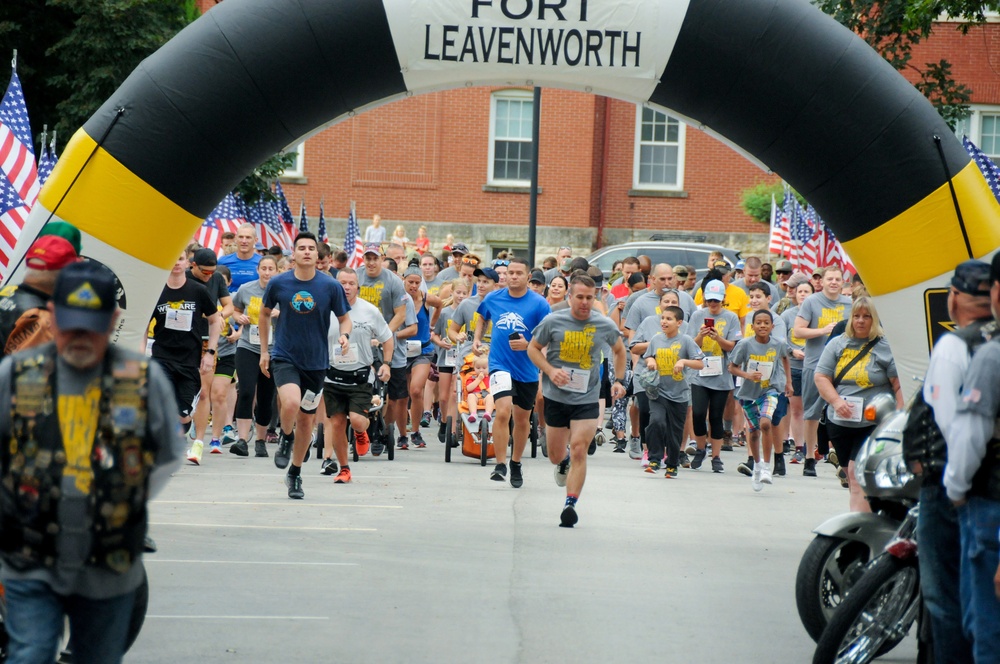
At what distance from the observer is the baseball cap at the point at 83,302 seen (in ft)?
13.9

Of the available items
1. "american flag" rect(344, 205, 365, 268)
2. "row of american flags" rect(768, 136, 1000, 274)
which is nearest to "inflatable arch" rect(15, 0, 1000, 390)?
"row of american flags" rect(768, 136, 1000, 274)

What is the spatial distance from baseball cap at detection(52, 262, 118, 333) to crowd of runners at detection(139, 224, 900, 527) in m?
6.16

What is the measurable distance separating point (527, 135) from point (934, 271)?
25.8 meters

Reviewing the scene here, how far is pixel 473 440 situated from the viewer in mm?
15047

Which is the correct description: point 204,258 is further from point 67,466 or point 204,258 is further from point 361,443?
point 67,466

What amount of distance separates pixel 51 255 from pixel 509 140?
94.4 ft

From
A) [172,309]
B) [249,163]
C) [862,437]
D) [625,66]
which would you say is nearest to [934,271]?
[862,437]

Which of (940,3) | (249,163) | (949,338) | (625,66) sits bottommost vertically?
(949,338)

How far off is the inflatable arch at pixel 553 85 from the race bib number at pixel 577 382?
274cm

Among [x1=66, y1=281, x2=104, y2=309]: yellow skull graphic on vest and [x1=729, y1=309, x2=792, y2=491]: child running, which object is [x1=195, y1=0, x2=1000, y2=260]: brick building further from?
[x1=66, y1=281, x2=104, y2=309]: yellow skull graphic on vest

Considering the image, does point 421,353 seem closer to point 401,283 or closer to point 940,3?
point 401,283

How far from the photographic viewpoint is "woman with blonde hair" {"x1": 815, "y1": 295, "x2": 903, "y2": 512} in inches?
374

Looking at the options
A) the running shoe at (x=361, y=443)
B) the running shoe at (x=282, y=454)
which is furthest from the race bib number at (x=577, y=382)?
the running shoe at (x=361, y=443)

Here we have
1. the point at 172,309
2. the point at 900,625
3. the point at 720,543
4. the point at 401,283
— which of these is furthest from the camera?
the point at 401,283
